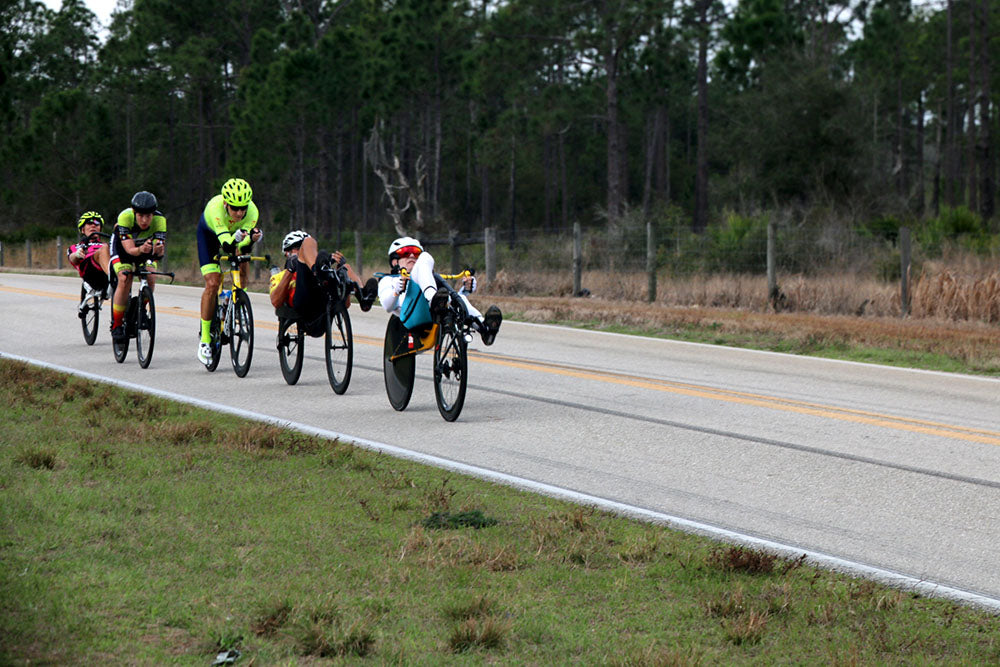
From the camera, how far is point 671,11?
39.5 meters

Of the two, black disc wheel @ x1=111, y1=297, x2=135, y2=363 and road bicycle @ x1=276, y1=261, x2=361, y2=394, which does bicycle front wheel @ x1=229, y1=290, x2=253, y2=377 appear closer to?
road bicycle @ x1=276, y1=261, x2=361, y2=394

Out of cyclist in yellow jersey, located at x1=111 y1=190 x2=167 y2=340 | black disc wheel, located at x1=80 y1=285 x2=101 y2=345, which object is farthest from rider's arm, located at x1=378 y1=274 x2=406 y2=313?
black disc wheel, located at x1=80 y1=285 x2=101 y2=345

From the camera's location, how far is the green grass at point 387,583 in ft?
15.0

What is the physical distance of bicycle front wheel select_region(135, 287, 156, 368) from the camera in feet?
44.9

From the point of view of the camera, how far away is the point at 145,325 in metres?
13.8

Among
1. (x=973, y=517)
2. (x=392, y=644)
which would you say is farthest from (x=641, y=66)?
(x=392, y=644)

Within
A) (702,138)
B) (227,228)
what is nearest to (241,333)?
(227,228)

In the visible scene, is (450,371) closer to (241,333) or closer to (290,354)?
(290,354)

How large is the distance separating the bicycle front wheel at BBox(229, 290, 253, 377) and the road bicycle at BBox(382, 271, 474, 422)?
2587mm

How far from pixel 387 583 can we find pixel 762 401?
6583 millimetres

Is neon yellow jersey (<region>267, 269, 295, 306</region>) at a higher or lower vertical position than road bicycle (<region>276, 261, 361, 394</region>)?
higher

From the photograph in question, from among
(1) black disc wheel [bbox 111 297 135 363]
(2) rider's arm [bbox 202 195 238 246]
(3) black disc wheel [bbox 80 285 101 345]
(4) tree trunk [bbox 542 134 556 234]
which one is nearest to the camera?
(2) rider's arm [bbox 202 195 238 246]

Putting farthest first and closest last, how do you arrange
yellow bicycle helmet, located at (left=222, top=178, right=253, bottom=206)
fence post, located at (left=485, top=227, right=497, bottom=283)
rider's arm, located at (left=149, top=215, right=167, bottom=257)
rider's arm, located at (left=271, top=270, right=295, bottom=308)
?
fence post, located at (left=485, top=227, right=497, bottom=283), rider's arm, located at (left=149, top=215, right=167, bottom=257), yellow bicycle helmet, located at (left=222, top=178, right=253, bottom=206), rider's arm, located at (left=271, top=270, right=295, bottom=308)

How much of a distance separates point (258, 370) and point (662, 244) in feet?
47.6
